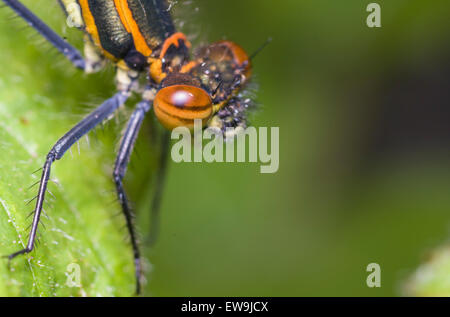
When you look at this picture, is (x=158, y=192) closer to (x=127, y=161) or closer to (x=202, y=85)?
(x=127, y=161)

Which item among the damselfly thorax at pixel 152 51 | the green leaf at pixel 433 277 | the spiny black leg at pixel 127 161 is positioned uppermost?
the damselfly thorax at pixel 152 51

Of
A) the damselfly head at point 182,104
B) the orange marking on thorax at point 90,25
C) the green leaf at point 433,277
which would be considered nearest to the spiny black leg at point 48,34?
the orange marking on thorax at point 90,25

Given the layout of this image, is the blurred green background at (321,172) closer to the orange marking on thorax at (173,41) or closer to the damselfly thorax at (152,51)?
the orange marking on thorax at (173,41)

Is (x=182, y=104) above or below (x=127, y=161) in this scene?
above

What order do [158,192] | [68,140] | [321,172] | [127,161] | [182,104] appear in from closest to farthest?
[182,104] → [68,140] → [127,161] → [158,192] → [321,172]

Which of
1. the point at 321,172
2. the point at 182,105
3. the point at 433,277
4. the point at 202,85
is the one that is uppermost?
the point at 321,172

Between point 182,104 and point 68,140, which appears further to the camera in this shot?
point 68,140

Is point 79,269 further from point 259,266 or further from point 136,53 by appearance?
point 259,266

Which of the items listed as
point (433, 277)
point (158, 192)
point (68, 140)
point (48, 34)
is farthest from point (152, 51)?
point (433, 277)
